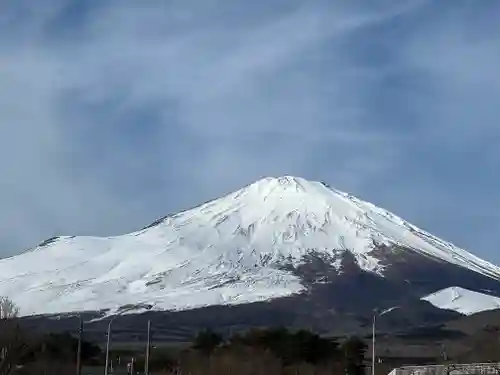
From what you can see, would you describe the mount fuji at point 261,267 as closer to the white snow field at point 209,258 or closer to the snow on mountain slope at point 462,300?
the white snow field at point 209,258

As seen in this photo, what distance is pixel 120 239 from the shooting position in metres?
198

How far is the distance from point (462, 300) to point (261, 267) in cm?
3613

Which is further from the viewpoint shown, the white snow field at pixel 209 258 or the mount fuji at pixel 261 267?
the white snow field at pixel 209 258

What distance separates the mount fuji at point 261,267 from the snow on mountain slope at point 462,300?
106 centimetres

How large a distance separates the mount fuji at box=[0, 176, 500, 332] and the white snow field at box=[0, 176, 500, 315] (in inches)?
8.6

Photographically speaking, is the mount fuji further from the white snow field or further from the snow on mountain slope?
the snow on mountain slope

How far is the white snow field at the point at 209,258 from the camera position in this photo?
153m

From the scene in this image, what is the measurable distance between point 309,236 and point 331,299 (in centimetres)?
3425

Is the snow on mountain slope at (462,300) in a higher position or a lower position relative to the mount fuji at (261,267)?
lower

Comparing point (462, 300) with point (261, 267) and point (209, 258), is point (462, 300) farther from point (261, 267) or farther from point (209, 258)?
point (209, 258)

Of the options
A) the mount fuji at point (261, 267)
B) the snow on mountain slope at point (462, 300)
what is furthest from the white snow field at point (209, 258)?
the snow on mountain slope at point (462, 300)

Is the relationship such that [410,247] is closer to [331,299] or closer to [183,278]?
[331,299]

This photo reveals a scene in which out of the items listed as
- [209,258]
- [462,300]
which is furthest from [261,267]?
[462,300]

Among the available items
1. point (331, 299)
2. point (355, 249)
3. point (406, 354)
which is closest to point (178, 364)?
point (406, 354)
